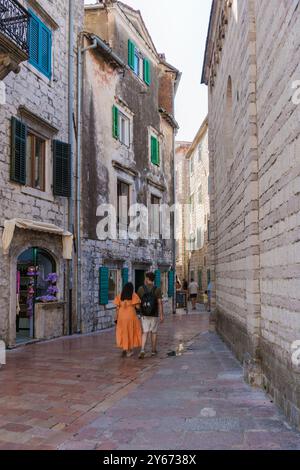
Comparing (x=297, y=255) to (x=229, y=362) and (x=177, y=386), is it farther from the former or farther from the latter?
(x=229, y=362)

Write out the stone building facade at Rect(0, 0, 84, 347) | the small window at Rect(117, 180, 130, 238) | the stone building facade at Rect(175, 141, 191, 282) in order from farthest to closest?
1. the stone building facade at Rect(175, 141, 191, 282)
2. the small window at Rect(117, 180, 130, 238)
3. the stone building facade at Rect(0, 0, 84, 347)

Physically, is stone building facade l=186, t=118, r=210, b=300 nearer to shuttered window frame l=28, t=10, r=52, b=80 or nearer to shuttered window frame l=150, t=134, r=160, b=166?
shuttered window frame l=150, t=134, r=160, b=166

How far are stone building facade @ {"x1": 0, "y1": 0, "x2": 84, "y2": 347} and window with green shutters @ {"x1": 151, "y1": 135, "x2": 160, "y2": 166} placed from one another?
7.21m

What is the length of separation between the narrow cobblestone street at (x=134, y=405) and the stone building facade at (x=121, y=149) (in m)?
5.85

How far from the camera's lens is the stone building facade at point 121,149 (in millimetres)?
14875

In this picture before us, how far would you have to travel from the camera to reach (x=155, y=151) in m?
21.0

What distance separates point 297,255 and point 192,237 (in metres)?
30.4

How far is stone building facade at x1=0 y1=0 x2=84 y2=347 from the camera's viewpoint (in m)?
10.2

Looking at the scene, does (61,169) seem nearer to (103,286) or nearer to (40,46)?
(40,46)

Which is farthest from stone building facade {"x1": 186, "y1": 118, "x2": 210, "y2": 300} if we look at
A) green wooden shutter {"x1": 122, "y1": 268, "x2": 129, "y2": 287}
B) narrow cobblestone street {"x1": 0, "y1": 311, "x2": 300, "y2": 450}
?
narrow cobblestone street {"x1": 0, "y1": 311, "x2": 300, "y2": 450}

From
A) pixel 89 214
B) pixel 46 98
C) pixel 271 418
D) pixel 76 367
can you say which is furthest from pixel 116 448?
pixel 89 214

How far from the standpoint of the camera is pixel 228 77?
33.2ft

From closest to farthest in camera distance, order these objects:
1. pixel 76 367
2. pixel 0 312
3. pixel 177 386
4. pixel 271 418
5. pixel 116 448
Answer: pixel 116 448 → pixel 271 418 → pixel 177 386 → pixel 76 367 → pixel 0 312
